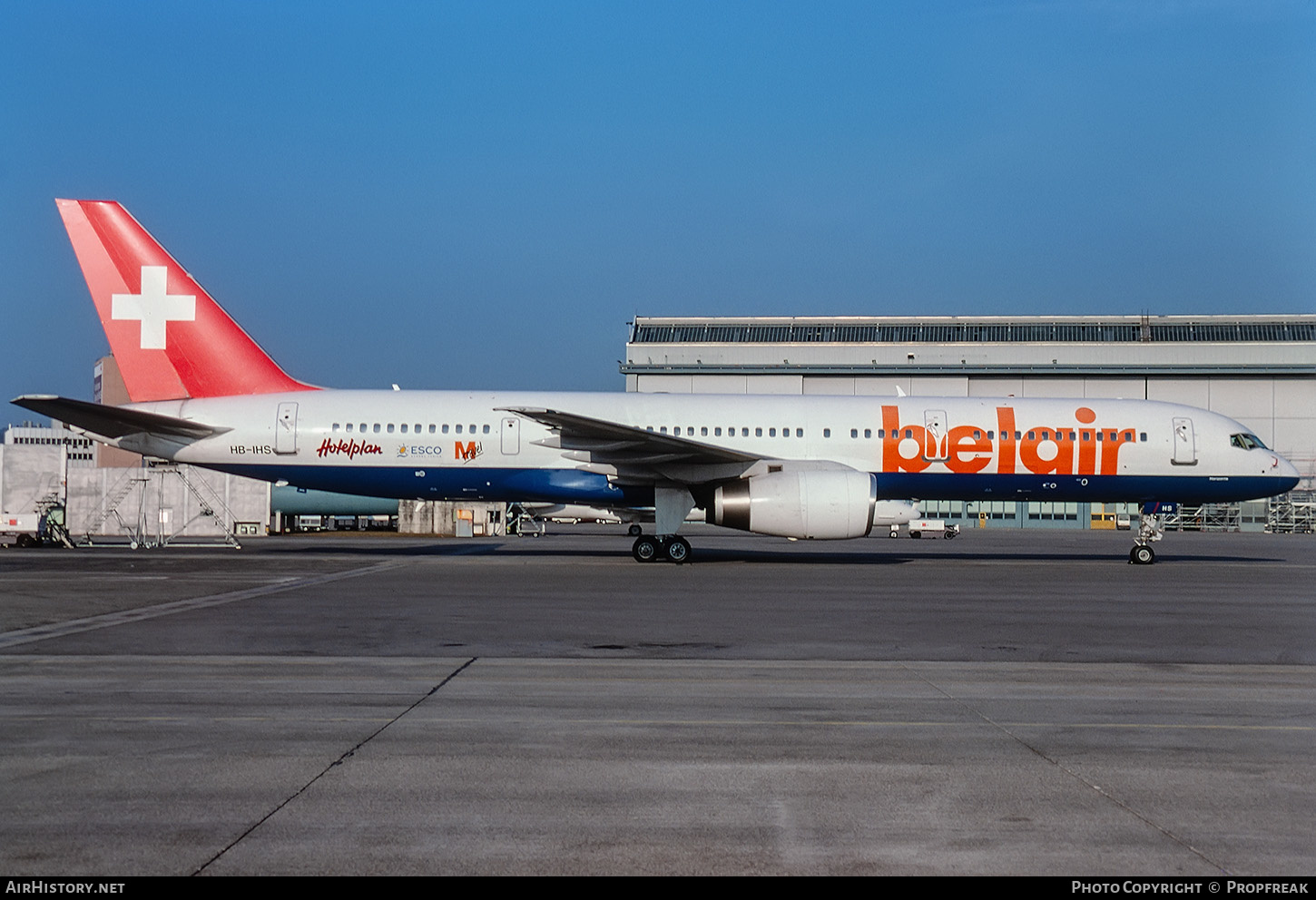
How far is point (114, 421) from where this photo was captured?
2312 centimetres

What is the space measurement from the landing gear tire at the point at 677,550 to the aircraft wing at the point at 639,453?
4.20 ft

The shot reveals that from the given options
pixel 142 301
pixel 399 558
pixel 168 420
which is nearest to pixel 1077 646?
pixel 399 558

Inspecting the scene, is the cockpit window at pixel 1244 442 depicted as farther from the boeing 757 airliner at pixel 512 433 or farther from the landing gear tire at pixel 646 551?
the landing gear tire at pixel 646 551

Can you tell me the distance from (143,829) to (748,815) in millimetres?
2512

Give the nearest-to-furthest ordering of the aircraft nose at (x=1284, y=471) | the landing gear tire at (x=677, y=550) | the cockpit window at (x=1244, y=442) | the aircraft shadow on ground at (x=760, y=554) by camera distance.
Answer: the landing gear tire at (x=677, y=550), the aircraft shadow on ground at (x=760, y=554), the cockpit window at (x=1244, y=442), the aircraft nose at (x=1284, y=471)

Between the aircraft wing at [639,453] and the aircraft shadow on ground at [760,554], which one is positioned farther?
the aircraft shadow on ground at [760,554]

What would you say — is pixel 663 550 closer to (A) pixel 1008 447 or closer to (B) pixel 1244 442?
(A) pixel 1008 447

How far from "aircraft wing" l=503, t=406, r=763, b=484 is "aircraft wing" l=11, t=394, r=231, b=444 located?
24.7ft

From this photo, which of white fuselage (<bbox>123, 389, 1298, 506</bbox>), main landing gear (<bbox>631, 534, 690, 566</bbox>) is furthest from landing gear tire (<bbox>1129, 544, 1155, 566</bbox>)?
main landing gear (<bbox>631, 534, 690, 566</bbox>)

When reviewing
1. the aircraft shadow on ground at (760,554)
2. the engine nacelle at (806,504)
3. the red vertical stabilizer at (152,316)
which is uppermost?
the red vertical stabilizer at (152,316)

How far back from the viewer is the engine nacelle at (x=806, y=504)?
69.5 feet

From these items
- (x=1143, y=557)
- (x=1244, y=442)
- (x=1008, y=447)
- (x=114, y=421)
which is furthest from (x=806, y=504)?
(x=114, y=421)

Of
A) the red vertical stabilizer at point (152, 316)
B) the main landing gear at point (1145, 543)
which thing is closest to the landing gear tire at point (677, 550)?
the red vertical stabilizer at point (152, 316)

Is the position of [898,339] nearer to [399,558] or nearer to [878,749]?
[399,558]
